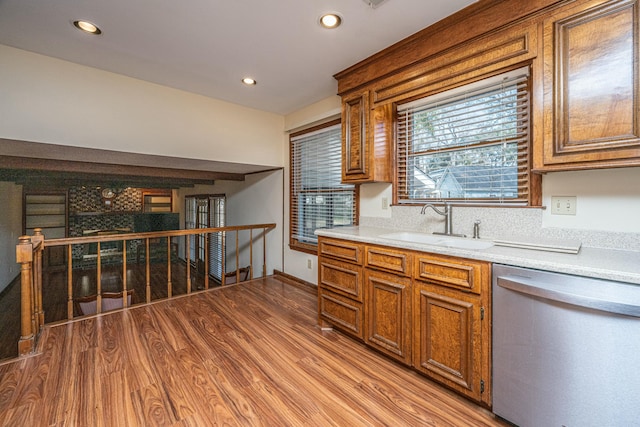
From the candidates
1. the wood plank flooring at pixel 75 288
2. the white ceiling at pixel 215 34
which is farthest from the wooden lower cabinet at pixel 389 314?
the wood plank flooring at pixel 75 288

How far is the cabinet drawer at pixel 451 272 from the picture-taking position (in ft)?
4.80

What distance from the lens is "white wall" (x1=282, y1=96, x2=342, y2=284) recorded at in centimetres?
321

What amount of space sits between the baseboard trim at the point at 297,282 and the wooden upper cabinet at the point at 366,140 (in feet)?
5.21

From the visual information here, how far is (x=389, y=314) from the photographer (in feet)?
6.26

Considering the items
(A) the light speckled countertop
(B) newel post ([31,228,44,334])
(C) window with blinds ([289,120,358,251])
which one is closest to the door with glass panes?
(C) window with blinds ([289,120,358,251])

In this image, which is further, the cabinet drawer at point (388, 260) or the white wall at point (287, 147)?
the white wall at point (287, 147)

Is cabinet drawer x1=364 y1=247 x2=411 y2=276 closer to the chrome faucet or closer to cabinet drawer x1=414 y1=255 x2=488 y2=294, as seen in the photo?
cabinet drawer x1=414 y1=255 x2=488 y2=294

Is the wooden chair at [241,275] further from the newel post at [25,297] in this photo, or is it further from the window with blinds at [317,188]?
the newel post at [25,297]

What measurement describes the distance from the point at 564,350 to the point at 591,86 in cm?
128

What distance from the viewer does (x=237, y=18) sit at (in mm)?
1857

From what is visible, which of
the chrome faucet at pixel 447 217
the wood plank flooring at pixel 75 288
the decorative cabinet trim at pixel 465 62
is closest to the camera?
the decorative cabinet trim at pixel 465 62

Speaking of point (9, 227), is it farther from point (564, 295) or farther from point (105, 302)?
point (564, 295)

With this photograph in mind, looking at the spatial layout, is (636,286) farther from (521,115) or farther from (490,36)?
(490,36)

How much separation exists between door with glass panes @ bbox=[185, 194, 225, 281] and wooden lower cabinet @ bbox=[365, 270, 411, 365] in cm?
450
